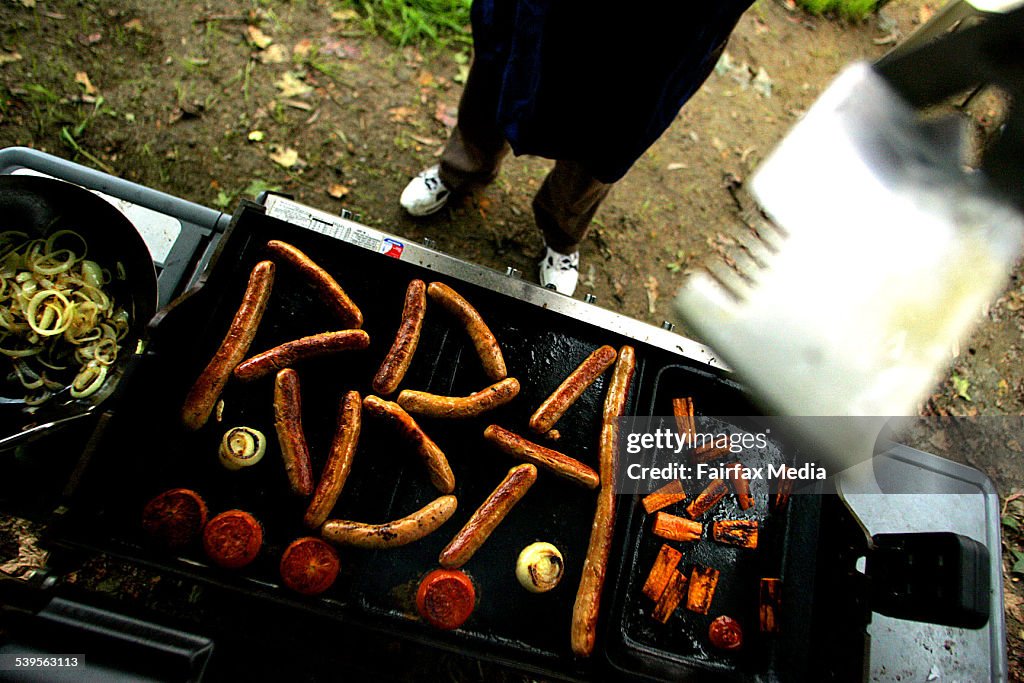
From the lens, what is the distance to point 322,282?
105 inches

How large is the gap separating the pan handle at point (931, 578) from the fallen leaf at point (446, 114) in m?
4.37

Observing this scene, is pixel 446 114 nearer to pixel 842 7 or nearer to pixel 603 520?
pixel 603 520

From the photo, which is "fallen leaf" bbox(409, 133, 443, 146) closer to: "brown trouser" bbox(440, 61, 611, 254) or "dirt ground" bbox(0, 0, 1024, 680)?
"dirt ground" bbox(0, 0, 1024, 680)

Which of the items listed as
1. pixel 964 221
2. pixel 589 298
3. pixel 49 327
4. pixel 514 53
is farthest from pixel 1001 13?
pixel 49 327

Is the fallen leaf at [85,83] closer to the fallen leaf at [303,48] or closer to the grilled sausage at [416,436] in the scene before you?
the fallen leaf at [303,48]

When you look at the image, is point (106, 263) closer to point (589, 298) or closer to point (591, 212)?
point (589, 298)

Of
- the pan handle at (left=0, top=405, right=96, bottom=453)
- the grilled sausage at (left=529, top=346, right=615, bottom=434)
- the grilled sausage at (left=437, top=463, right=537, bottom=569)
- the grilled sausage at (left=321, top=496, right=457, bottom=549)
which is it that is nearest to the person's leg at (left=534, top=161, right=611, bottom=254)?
the grilled sausage at (left=529, top=346, right=615, bottom=434)

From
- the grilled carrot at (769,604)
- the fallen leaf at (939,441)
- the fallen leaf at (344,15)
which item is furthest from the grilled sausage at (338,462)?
the fallen leaf at (939,441)

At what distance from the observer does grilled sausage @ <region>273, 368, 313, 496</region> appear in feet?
7.92

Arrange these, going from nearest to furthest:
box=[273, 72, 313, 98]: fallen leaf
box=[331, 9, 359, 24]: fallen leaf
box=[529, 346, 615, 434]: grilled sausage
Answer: box=[529, 346, 615, 434]: grilled sausage → box=[273, 72, 313, 98]: fallen leaf → box=[331, 9, 359, 24]: fallen leaf

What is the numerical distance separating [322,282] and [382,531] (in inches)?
46.4

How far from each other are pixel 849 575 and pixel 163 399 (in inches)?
122

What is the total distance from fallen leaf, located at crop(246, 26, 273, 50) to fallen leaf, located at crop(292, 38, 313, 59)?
221mm

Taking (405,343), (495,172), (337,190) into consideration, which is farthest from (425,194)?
(405,343)
